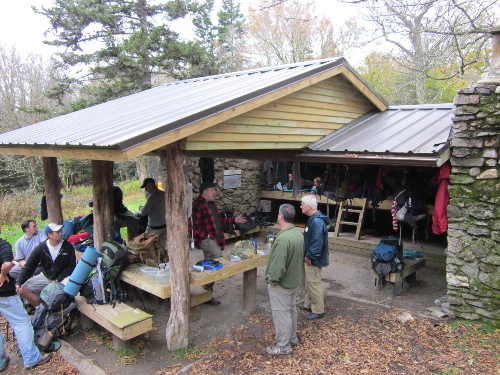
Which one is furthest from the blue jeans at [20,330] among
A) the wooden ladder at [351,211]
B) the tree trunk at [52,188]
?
the wooden ladder at [351,211]

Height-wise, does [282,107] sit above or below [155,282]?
above

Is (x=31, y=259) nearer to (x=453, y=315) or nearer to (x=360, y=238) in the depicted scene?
(x=453, y=315)

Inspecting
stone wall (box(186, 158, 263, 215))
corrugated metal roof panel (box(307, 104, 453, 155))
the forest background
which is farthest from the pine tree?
corrugated metal roof panel (box(307, 104, 453, 155))

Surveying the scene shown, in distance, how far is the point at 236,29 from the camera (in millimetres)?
22281

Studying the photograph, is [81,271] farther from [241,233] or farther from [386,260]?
[241,233]

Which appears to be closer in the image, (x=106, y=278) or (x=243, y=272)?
(x=106, y=278)

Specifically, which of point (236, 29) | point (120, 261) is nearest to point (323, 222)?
point (120, 261)

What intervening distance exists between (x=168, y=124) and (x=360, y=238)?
7.02 metres

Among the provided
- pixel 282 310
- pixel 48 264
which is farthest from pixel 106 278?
pixel 282 310

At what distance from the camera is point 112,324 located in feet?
16.0

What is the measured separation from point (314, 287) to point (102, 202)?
3754 millimetres

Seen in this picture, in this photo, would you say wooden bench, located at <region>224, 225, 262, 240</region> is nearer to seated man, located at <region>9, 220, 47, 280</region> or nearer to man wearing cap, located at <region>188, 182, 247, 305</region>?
man wearing cap, located at <region>188, 182, 247, 305</region>

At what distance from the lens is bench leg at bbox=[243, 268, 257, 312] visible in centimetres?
612

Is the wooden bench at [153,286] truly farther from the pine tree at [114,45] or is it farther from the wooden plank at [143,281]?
the pine tree at [114,45]
